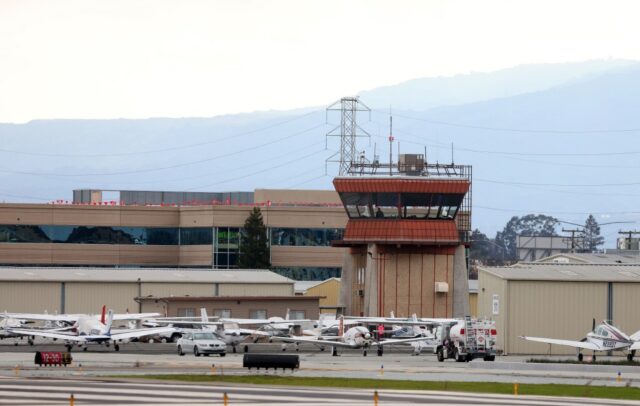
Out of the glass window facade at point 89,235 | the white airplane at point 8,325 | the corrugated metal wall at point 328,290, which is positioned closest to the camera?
the white airplane at point 8,325

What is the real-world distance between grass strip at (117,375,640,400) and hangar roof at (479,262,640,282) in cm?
3007

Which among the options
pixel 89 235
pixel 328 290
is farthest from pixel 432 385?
pixel 89 235

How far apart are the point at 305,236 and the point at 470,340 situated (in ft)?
258

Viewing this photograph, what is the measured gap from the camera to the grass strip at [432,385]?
58500 mm

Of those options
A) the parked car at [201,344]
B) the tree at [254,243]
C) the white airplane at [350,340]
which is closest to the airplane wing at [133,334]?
the parked car at [201,344]

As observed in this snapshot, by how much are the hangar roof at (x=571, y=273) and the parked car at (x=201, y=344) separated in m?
19.7

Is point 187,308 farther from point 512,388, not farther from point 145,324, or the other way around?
point 512,388

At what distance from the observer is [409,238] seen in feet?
357

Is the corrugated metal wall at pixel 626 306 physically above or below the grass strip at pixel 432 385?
above

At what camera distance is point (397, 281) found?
4311 inches

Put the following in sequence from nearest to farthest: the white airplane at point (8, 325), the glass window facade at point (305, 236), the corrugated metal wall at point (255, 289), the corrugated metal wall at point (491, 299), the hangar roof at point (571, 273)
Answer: the hangar roof at point (571, 273)
the corrugated metal wall at point (491, 299)
the white airplane at point (8, 325)
the corrugated metal wall at point (255, 289)
the glass window facade at point (305, 236)

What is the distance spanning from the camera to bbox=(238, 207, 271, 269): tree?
153m

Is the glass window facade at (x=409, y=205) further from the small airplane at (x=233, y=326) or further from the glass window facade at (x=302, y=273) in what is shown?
the glass window facade at (x=302, y=273)

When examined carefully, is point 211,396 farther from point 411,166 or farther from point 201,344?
point 411,166
